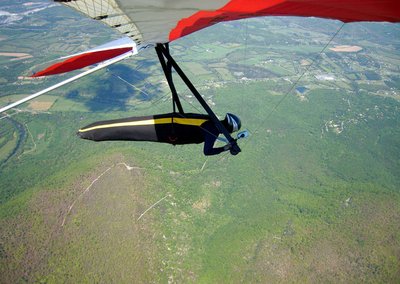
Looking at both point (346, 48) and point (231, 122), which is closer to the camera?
point (231, 122)

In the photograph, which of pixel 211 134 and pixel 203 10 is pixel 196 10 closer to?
pixel 203 10

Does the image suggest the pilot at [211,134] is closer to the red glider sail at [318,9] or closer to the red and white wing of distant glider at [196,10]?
the red and white wing of distant glider at [196,10]

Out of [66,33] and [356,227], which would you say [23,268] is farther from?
[66,33]

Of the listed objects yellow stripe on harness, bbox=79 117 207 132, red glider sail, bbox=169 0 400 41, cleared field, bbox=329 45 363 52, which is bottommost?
cleared field, bbox=329 45 363 52

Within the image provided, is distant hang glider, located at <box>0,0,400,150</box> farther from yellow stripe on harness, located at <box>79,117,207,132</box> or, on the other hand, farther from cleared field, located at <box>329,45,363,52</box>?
cleared field, located at <box>329,45,363,52</box>

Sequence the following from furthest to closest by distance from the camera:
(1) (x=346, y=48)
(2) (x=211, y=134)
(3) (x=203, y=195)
Result: 1. (1) (x=346, y=48)
2. (3) (x=203, y=195)
3. (2) (x=211, y=134)

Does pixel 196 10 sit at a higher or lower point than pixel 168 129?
higher

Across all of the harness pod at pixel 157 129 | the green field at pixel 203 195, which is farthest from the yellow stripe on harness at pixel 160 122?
the green field at pixel 203 195

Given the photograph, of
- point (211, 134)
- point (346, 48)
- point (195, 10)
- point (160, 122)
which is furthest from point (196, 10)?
point (346, 48)

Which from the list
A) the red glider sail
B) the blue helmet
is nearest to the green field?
the blue helmet
